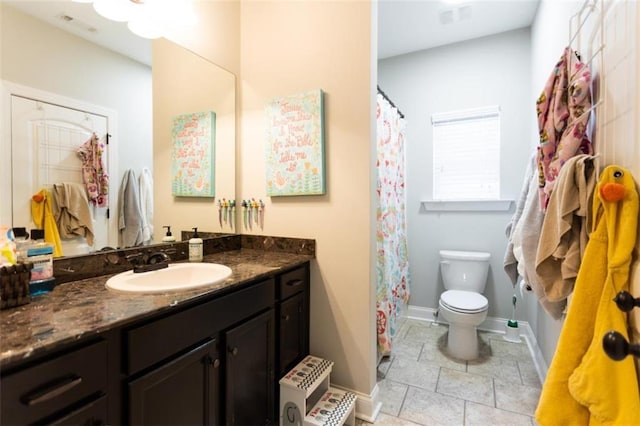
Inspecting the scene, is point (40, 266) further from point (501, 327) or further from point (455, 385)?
point (501, 327)

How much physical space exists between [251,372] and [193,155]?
1.28m

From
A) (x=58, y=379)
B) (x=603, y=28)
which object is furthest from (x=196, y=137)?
(x=603, y=28)

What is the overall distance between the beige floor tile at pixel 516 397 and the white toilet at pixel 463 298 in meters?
0.33

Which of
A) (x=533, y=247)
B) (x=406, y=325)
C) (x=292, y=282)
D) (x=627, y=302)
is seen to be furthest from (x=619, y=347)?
(x=406, y=325)

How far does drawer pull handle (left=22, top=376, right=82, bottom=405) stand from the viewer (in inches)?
25.9

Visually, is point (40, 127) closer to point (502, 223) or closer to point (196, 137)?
point (196, 137)

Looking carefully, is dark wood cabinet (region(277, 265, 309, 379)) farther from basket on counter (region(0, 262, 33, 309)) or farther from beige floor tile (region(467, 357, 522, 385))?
beige floor tile (region(467, 357, 522, 385))

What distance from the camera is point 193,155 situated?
1838 millimetres

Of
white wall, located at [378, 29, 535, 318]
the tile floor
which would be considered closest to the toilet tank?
white wall, located at [378, 29, 535, 318]

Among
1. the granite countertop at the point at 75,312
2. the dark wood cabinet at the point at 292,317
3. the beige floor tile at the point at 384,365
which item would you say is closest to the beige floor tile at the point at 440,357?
the beige floor tile at the point at 384,365

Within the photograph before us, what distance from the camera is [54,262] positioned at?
116cm

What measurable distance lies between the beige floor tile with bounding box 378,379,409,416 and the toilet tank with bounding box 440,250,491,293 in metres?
1.14

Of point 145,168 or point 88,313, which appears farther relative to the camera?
point 145,168

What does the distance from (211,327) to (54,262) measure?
0.67 meters
